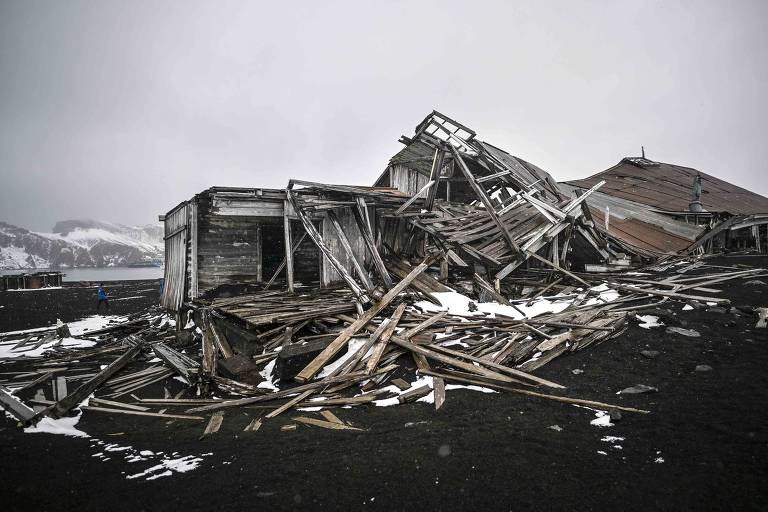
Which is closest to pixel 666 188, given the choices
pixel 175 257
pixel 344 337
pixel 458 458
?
pixel 344 337

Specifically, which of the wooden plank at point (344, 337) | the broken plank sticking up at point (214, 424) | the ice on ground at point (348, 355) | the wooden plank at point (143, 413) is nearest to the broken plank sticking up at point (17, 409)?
the wooden plank at point (143, 413)

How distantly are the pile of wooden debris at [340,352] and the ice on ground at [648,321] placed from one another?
341mm

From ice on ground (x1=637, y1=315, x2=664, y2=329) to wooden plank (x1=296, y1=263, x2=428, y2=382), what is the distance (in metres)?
5.03

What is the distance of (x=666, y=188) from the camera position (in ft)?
77.7

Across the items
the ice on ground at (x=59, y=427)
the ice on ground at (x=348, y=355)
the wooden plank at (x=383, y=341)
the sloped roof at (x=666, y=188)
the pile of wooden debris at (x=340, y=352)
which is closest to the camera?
the ice on ground at (x=59, y=427)

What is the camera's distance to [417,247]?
12.0 metres

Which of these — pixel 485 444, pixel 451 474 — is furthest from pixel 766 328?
pixel 451 474

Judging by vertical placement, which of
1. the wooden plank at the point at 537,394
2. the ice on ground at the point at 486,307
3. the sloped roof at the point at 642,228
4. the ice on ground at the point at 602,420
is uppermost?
the sloped roof at the point at 642,228

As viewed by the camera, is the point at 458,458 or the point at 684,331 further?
the point at 684,331

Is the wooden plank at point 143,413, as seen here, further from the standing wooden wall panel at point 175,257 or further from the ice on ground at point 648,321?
the ice on ground at point 648,321

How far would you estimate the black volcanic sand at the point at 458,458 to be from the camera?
9.23 ft

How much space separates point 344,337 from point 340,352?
0.27 meters

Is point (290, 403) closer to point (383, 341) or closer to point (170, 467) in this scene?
point (170, 467)

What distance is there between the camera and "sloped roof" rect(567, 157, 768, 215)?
21.8 metres
